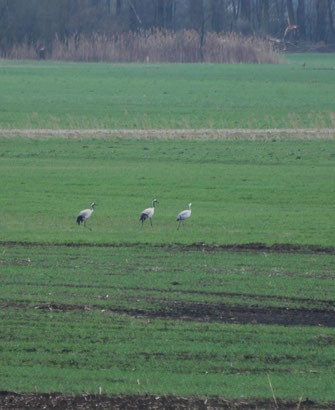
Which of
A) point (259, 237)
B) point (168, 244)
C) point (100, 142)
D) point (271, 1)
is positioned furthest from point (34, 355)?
point (271, 1)

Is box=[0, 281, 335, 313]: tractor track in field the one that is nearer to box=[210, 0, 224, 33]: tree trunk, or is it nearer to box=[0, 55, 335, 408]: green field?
box=[0, 55, 335, 408]: green field

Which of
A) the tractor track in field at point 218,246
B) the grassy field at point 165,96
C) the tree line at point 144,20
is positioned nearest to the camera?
the tractor track in field at point 218,246

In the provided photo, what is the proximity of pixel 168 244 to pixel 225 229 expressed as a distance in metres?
2.13

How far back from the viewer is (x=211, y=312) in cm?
1327

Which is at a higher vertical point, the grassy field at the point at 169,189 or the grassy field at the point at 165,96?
the grassy field at the point at 169,189

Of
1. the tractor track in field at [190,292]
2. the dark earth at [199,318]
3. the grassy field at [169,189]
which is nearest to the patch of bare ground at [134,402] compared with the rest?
the dark earth at [199,318]

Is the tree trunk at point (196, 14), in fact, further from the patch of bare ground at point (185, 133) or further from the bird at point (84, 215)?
the bird at point (84, 215)

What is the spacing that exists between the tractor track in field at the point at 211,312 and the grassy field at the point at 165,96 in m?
30.6

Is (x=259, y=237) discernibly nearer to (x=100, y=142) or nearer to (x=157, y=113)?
(x=100, y=142)

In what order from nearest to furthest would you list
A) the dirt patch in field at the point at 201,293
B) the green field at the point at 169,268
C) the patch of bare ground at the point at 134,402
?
1. the patch of bare ground at the point at 134,402
2. the green field at the point at 169,268
3. the dirt patch in field at the point at 201,293

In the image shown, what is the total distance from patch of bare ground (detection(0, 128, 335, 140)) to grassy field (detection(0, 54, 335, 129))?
1.49 metres

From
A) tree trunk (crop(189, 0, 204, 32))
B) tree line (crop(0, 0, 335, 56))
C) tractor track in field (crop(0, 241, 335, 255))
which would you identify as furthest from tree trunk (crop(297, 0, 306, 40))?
tractor track in field (crop(0, 241, 335, 255))

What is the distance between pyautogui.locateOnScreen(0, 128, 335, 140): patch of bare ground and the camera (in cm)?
4019

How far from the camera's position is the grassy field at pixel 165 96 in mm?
45719
